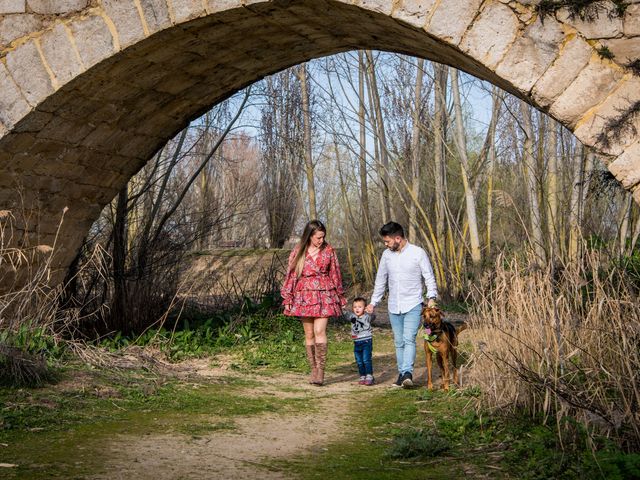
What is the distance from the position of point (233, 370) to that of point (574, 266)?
371 centimetres

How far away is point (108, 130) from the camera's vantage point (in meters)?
6.87

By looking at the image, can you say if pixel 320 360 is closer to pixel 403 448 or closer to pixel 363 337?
pixel 363 337

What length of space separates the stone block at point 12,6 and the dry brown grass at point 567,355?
4.07m

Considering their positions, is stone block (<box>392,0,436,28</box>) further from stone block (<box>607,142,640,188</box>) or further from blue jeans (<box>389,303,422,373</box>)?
blue jeans (<box>389,303,422,373</box>)

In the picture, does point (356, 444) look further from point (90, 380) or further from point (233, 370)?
point (233, 370)

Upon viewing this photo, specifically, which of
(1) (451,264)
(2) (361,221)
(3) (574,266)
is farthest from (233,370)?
(2) (361,221)

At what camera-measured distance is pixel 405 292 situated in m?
6.52

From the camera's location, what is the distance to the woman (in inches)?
265

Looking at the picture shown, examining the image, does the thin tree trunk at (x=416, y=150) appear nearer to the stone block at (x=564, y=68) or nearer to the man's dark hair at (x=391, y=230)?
the man's dark hair at (x=391, y=230)

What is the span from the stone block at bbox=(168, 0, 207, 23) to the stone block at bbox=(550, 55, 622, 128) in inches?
98.3

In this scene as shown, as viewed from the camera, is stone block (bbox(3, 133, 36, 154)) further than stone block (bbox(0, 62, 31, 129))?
Yes

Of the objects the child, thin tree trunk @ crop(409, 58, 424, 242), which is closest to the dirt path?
the child

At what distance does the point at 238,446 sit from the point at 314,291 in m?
2.45

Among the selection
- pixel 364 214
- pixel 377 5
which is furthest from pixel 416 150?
pixel 377 5
